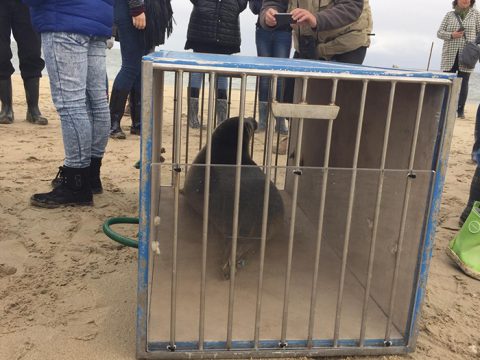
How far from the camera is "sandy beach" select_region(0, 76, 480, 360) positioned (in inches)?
56.4

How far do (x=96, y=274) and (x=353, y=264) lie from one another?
93 centimetres

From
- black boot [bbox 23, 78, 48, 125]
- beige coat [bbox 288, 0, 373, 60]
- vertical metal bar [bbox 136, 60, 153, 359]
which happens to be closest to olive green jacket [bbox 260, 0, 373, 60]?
beige coat [bbox 288, 0, 373, 60]

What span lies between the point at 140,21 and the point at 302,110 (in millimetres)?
2361

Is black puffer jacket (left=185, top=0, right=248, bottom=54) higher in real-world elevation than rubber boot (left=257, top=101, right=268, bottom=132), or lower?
higher

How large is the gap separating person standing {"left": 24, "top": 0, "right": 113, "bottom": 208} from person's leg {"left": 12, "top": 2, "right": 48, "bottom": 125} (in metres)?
1.87

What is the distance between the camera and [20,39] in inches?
159

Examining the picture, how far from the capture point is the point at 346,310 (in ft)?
5.22

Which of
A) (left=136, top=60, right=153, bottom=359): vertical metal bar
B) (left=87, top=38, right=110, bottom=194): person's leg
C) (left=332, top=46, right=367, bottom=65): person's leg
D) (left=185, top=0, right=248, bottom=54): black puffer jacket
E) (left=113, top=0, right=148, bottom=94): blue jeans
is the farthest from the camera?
(left=185, top=0, right=248, bottom=54): black puffer jacket

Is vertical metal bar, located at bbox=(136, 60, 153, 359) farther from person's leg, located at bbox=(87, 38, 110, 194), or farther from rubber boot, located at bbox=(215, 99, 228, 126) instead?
rubber boot, located at bbox=(215, 99, 228, 126)

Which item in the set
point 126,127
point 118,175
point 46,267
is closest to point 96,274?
point 46,267

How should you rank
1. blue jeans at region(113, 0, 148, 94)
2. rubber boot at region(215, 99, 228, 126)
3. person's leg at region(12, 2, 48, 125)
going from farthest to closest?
1. person's leg at region(12, 2, 48, 125)
2. rubber boot at region(215, 99, 228, 126)
3. blue jeans at region(113, 0, 148, 94)

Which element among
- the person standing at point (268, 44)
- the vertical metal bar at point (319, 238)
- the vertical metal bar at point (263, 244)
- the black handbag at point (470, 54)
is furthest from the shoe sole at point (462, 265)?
the black handbag at point (470, 54)

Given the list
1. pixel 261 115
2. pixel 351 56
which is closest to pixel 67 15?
pixel 351 56

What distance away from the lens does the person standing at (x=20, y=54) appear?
388cm
